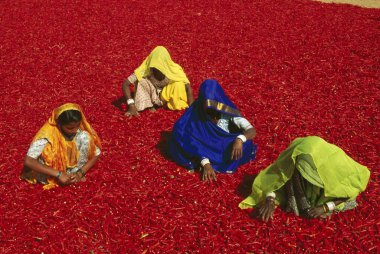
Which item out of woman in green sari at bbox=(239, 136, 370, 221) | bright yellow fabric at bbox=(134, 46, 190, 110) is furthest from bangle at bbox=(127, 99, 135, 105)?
woman in green sari at bbox=(239, 136, 370, 221)

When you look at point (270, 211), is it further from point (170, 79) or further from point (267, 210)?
point (170, 79)

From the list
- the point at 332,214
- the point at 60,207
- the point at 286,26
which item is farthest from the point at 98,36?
the point at 332,214

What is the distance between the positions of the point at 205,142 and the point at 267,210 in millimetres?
1418

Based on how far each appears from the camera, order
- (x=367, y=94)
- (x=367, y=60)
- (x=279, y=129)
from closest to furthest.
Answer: (x=279, y=129) → (x=367, y=94) → (x=367, y=60)

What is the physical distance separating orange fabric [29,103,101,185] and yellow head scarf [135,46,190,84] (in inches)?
87.9

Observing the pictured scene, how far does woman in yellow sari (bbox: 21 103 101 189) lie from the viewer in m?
4.83

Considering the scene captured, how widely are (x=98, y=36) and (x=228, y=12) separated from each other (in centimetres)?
438

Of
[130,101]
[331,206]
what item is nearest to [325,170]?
[331,206]

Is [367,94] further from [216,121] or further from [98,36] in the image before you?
[98,36]

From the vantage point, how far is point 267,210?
15.6 feet

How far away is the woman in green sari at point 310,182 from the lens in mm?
4344

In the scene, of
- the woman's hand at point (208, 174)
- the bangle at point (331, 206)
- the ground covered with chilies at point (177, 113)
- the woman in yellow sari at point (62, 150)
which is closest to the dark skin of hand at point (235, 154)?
the woman's hand at point (208, 174)

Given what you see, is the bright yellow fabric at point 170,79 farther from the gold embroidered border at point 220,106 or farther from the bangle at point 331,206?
the bangle at point 331,206

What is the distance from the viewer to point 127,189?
538cm
